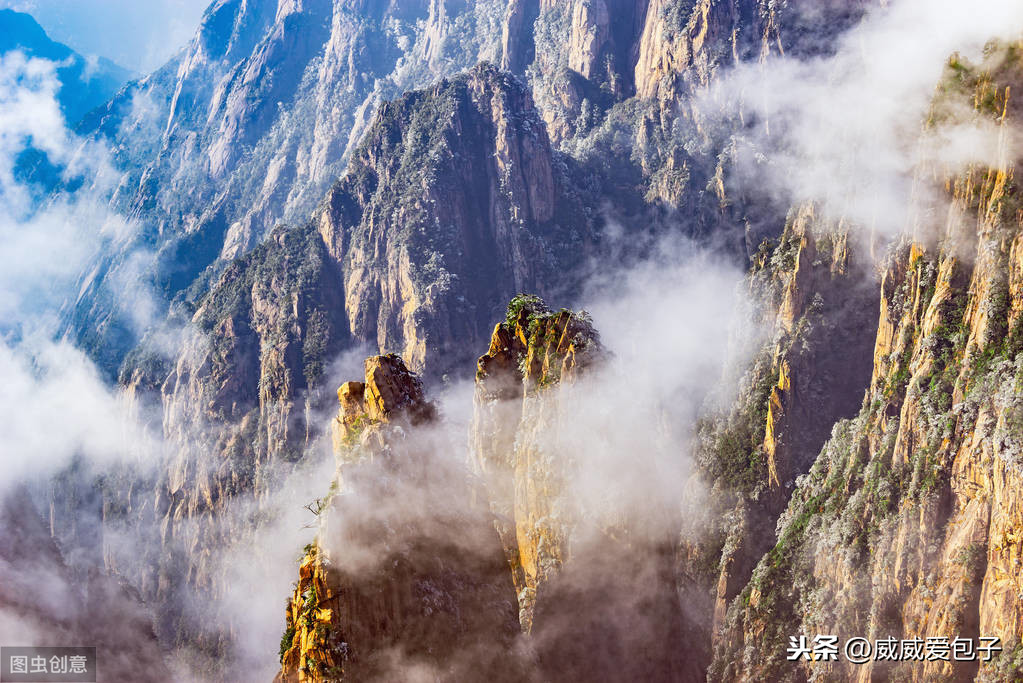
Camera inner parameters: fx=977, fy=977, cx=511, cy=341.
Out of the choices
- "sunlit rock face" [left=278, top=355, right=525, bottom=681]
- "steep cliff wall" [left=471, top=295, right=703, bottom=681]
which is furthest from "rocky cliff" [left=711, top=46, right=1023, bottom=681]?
"sunlit rock face" [left=278, top=355, right=525, bottom=681]

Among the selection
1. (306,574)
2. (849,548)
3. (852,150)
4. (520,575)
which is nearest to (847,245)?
(852,150)

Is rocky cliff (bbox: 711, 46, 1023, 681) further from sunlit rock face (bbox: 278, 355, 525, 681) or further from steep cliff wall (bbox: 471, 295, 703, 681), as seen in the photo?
sunlit rock face (bbox: 278, 355, 525, 681)

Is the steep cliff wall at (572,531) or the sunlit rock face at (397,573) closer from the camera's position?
the sunlit rock face at (397,573)

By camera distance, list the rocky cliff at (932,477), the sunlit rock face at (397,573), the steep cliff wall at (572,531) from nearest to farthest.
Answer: the sunlit rock face at (397,573), the steep cliff wall at (572,531), the rocky cliff at (932,477)

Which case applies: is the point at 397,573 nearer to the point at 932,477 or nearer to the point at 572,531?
the point at 572,531

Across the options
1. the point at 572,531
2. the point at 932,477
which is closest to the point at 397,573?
the point at 572,531

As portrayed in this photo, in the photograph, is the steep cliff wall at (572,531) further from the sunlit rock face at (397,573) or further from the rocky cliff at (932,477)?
the rocky cliff at (932,477)

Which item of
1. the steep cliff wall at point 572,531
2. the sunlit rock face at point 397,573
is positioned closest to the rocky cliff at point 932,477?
the steep cliff wall at point 572,531

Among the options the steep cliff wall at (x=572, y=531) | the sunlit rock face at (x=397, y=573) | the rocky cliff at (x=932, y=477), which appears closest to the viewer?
the sunlit rock face at (x=397, y=573)

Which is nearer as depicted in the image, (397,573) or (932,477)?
(397,573)
